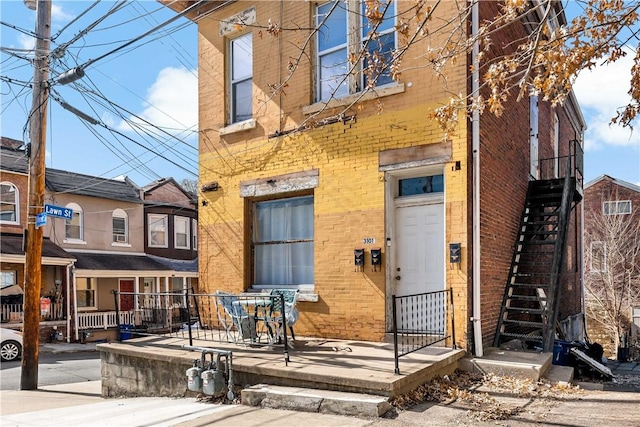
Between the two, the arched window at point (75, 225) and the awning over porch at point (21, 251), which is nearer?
the awning over porch at point (21, 251)

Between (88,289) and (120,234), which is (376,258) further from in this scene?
(120,234)

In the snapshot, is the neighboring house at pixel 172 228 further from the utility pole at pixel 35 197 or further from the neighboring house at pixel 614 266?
the neighboring house at pixel 614 266

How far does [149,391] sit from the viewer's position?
7902mm

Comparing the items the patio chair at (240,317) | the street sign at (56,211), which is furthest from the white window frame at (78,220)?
the patio chair at (240,317)

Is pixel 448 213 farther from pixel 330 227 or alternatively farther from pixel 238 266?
pixel 238 266

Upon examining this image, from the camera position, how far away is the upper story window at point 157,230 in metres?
26.4

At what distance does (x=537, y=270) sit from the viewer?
35.2ft

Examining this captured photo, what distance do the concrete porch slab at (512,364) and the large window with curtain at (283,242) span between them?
3338mm

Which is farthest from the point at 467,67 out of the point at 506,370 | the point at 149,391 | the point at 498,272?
the point at 149,391

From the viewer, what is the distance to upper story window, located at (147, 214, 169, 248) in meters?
26.4

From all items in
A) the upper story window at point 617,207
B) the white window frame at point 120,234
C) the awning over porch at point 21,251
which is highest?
the upper story window at point 617,207

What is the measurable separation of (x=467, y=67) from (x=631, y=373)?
8.95 m

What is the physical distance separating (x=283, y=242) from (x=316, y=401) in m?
4.48

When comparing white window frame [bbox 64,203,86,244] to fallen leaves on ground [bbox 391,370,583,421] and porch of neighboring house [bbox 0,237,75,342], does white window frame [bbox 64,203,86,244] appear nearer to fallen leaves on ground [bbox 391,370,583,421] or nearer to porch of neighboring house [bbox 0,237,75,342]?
porch of neighboring house [bbox 0,237,75,342]
